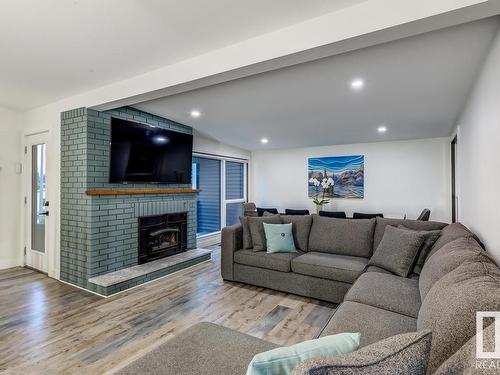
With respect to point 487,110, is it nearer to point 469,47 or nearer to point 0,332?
point 469,47

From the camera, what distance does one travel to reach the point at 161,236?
444 centimetres

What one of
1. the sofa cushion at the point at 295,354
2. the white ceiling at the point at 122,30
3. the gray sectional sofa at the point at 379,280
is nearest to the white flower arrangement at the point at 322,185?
the gray sectional sofa at the point at 379,280

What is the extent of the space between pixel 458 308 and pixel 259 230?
2.69m

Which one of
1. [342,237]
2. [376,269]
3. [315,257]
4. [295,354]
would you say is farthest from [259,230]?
[295,354]

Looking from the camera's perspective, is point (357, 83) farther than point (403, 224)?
No

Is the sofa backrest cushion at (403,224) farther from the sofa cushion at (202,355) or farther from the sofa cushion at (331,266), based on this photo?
the sofa cushion at (202,355)

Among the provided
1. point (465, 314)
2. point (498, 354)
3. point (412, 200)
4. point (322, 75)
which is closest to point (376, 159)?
point (412, 200)

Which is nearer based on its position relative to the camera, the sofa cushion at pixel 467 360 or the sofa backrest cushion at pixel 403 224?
the sofa cushion at pixel 467 360

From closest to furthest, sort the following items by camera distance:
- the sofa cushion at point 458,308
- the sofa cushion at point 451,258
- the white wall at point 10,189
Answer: the sofa cushion at point 458,308
the sofa cushion at point 451,258
the white wall at point 10,189

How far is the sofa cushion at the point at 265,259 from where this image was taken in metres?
3.31

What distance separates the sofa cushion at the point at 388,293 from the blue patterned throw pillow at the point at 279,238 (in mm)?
1145

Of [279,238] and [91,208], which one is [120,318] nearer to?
[91,208]

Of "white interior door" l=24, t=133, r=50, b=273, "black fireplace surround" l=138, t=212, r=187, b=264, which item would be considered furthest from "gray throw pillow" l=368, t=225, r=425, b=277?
"white interior door" l=24, t=133, r=50, b=273

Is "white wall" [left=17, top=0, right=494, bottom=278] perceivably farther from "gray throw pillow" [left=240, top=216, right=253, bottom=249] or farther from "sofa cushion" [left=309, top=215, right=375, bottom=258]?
"sofa cushion" [left=309, top=215, right=375, bottom=258]
